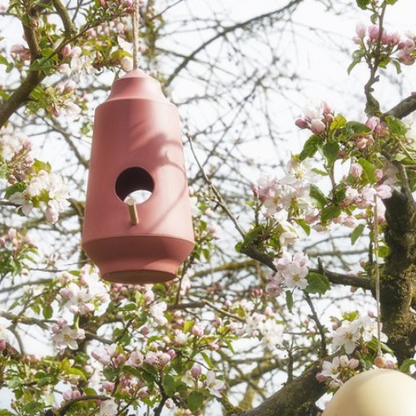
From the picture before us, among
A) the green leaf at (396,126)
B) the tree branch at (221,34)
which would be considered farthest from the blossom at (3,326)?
the tree branch at (221,34)

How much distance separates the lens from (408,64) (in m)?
2.21

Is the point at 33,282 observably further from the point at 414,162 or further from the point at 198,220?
the point at 414,162

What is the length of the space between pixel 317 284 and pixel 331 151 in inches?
20.3

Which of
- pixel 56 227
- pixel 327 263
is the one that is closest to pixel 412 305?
pixel 327 263

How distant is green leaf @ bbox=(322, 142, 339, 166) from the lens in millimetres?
1872

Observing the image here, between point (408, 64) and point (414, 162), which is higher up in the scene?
point (408, 64)

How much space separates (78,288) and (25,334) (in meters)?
1.31

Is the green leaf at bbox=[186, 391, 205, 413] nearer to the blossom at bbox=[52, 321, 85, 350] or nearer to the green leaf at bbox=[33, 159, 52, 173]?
the blossom at bbox=[52, 321, 85, 350]

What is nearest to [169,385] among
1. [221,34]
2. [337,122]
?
[337,122]

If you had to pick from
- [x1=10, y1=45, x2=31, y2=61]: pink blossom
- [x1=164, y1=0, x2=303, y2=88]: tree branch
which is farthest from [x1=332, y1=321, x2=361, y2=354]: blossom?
[x1=164, y1=0, x2=303, y2=88]: tree branch

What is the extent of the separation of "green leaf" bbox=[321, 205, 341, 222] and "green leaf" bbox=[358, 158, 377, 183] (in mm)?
133

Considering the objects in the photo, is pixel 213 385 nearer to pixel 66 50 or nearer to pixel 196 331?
pixel 196 331

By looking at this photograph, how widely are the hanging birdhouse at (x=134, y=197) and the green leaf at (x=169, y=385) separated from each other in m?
0.62

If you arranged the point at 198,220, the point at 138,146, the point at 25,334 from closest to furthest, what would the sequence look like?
the point at 138,146
the point at 198,220
the point at 25,334
